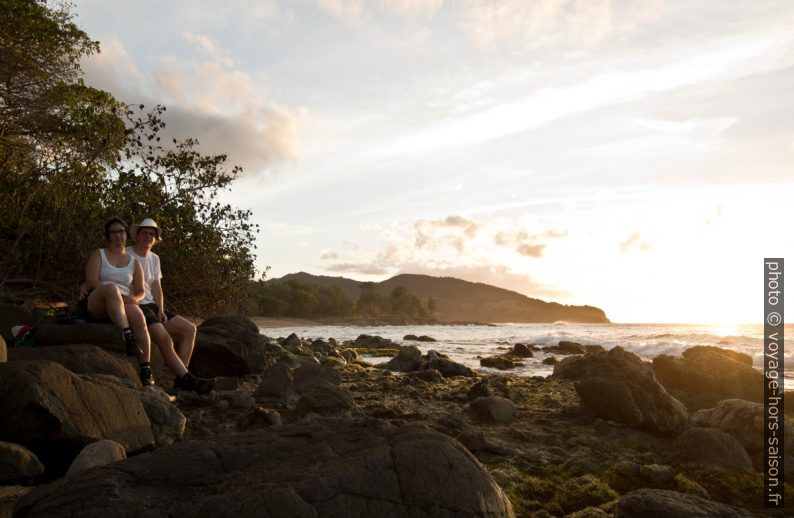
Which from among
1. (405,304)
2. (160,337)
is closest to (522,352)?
(160,337)

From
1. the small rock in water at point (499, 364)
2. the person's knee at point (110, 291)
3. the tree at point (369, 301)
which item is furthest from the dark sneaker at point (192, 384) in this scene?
the tree at point (369, 301)

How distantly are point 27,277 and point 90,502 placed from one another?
14.4 meters

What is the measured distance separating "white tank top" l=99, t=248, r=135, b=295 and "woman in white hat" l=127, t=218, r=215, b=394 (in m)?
0.25

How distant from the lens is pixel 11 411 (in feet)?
16.2

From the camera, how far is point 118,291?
774 centimetres

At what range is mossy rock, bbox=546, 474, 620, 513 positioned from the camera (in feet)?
18.7

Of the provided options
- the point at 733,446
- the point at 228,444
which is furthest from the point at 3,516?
the point at 733,446

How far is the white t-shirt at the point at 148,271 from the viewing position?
838 cm

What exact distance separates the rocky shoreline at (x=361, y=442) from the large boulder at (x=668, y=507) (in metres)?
0.02

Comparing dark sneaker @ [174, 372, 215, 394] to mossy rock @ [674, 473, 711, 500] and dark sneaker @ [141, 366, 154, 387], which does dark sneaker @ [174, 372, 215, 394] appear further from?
mossy rock @ [674, 473, 711, 500]

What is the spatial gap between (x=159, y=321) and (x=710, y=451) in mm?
7680

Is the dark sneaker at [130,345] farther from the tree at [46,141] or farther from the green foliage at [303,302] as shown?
the green foliage at [303,302]

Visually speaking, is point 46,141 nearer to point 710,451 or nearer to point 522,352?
point 710,451

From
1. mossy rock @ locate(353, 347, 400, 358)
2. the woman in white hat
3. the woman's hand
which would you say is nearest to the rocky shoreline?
the woman in white hat
